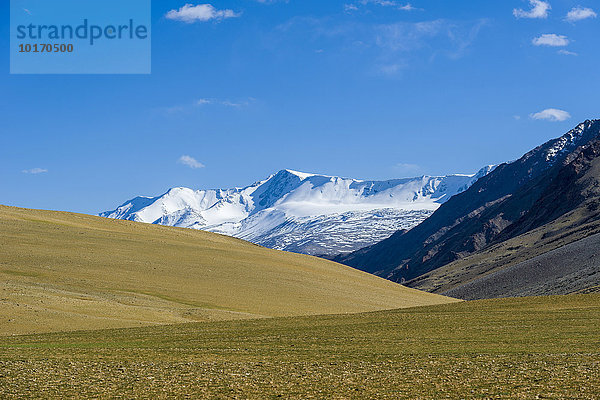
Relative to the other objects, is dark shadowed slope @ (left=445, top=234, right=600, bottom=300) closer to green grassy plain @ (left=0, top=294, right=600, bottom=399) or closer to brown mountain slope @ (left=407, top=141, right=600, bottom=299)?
brown mountain slope @ (left=407, top=141, right=600, bottom=299)

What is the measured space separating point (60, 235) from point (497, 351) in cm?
6810

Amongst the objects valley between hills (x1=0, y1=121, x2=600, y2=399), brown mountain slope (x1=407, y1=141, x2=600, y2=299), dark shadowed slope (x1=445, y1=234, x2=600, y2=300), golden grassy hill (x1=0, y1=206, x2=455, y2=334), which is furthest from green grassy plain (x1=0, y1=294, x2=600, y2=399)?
dark shadowed slope (x1=445, y1=234, x2=600, y2=300)

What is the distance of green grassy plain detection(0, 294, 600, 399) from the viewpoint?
18969mm

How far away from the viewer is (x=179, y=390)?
19.3m

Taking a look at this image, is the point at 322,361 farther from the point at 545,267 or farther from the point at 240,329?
the point at 545,267

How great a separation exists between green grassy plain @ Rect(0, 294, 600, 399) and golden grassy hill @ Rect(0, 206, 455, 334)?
34.9 ft

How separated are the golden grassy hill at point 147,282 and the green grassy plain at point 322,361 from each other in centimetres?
1063

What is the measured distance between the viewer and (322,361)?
2555cm

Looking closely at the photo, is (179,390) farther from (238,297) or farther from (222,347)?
(238,297)

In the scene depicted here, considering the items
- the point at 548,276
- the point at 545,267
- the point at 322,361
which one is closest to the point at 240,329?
the point at 322,361

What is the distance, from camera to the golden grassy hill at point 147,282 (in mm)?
50000

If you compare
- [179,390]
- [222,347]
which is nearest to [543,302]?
[222,347]

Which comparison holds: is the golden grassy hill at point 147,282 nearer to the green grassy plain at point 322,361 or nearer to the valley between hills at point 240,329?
the valley between hills at point 240,329

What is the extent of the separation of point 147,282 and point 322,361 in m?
44.3
